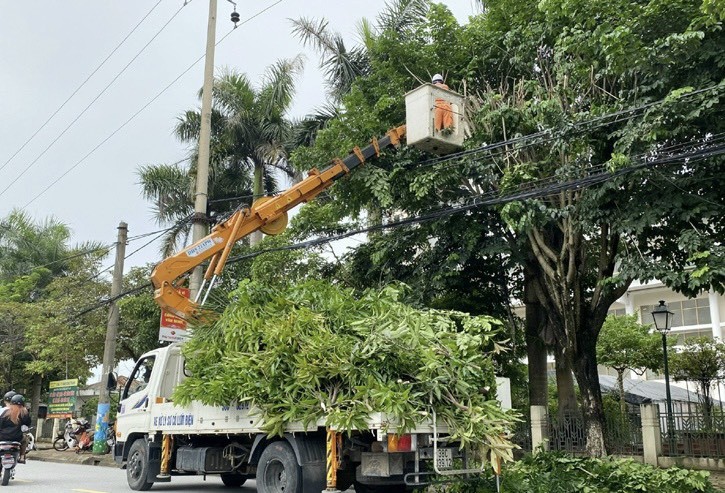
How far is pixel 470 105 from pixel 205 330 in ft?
26.4

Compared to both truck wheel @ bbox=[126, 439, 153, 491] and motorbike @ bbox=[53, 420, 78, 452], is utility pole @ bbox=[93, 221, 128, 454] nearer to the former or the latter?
motorbike @ bbox=[53, 420, 78, 452]

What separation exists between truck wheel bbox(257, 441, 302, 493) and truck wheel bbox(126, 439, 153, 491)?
11.3 feet

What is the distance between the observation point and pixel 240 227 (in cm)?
1412

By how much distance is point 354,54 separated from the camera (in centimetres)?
2131

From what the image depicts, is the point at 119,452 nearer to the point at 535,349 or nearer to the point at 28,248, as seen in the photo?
the point at 535,349

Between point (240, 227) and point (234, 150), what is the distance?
1136 centimetres

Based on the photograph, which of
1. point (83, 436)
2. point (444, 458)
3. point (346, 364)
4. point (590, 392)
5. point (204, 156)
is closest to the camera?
point (444, 458)

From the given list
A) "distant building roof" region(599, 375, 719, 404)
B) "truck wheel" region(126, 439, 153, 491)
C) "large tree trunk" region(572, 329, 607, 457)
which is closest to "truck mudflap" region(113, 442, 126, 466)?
"truck wheel" region(126, 439, 153, 491)

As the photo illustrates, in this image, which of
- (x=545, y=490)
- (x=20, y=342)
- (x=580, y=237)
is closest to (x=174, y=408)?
(x=545, y=490)

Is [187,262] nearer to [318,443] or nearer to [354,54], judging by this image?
[318,443]

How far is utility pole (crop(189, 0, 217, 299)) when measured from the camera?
15.7 m

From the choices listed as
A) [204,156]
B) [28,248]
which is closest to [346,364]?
[204,156]

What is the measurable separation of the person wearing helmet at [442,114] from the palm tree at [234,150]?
1084 centimetres

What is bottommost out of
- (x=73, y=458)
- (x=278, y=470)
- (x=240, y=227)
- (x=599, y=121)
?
(x=73, y=458)
